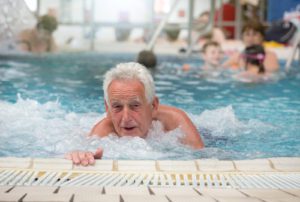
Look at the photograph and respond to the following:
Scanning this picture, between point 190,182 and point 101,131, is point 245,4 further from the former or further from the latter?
point 190,182

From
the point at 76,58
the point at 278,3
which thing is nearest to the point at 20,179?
the point at 76,58

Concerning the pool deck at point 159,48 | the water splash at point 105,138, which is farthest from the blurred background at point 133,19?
the water splash at point 105,138

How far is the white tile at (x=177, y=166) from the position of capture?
2.56 m

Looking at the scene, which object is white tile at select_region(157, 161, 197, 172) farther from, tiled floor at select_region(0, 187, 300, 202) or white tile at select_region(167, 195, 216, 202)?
white tile at select_region(167, 195, 216, 202)

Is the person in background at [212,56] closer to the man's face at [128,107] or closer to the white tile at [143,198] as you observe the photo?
the man's face at [128,107]

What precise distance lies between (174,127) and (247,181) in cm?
112

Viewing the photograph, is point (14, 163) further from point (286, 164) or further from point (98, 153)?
point (286, 164)

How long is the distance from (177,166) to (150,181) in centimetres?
23

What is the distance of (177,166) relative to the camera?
2.59 m

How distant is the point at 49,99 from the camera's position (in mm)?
5906

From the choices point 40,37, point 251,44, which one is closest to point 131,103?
point 251,44

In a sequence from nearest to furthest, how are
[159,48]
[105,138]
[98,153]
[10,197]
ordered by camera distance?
1. [10,197]
2. [98,153]
3. [105,138]
4. [159,48]

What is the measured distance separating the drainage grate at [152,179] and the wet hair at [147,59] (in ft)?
20.9

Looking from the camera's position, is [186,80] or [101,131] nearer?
[101,131]
